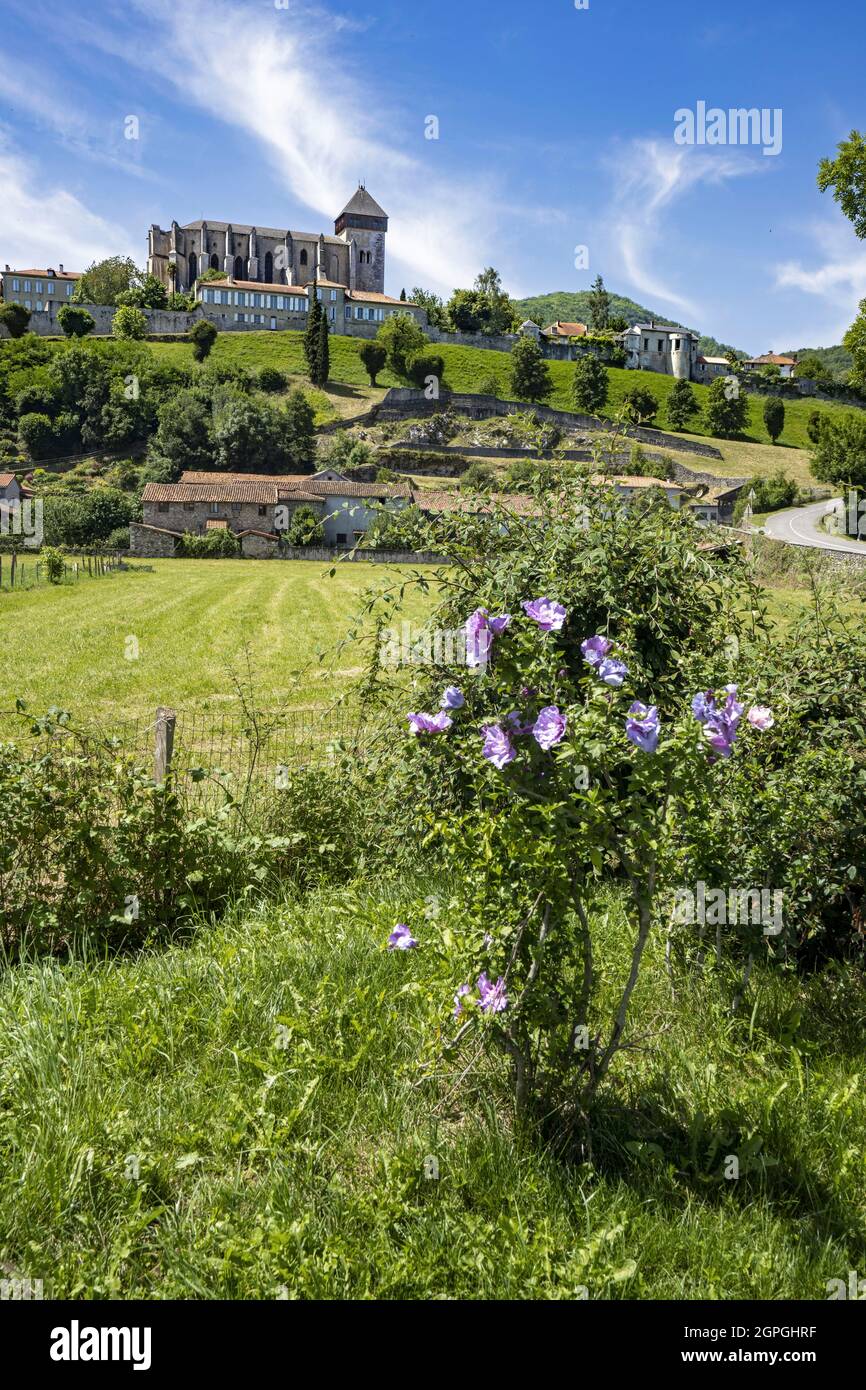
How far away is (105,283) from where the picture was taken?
11612 centimetres

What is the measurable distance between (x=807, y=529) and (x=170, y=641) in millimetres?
42023

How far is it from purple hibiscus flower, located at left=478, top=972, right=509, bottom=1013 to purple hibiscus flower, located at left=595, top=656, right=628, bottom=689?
111 cm

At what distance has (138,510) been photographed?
197 feet

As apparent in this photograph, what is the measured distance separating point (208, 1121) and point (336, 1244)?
83 centimetres

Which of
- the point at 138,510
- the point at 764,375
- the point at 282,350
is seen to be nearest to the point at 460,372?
the point at 282,350

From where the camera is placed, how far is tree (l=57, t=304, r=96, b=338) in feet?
351

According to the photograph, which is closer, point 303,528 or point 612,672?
point 612,672

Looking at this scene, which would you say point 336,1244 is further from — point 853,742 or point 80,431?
point 80,431

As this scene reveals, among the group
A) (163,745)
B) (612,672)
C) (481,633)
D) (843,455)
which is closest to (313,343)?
(843,455)

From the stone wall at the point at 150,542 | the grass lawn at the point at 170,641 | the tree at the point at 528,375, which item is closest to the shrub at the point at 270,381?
the tree at the point at 528,375

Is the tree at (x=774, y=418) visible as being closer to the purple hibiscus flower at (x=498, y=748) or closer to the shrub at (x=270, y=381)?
the shrub at (x=270, y=381)

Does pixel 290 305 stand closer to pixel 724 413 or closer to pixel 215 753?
pixel 724 413

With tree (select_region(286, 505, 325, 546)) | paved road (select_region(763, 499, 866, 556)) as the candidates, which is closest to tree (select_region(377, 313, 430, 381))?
tree (select_region(286, 505, 325, 546))

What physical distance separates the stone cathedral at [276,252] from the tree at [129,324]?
63.5 feet
